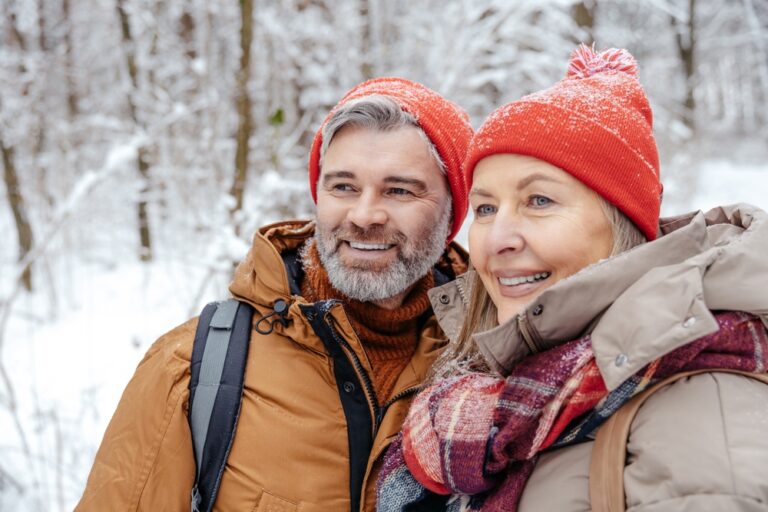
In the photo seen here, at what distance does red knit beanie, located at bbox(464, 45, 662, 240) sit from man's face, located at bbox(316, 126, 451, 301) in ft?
1.71

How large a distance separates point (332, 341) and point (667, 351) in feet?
3.61

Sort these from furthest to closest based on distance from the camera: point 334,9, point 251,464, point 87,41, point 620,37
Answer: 1. point 87,41
2. point 620,37
3. point 334,9
4. point 251,464

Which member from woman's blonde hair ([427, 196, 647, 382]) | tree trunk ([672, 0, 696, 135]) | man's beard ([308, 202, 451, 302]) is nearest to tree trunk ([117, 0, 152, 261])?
man's beard ([308, 202, 451, 302])

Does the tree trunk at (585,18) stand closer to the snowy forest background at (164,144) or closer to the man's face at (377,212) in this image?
the snowy forest background at (164,144)

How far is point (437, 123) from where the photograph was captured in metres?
2.18

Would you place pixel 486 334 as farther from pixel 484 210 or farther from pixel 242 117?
pixel 242 117

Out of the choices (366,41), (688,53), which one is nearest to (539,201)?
(366,41)

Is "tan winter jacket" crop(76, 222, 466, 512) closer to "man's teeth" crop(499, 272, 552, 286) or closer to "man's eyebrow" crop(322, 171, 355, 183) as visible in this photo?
"man's eyebrow" crop(322, 171, 355, 183)

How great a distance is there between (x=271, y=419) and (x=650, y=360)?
1.21 metres

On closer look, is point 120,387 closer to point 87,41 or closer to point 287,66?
point 287,66

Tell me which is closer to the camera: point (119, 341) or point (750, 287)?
point (750, 287)

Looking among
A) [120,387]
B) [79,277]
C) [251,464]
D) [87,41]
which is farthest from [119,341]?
[87,41]

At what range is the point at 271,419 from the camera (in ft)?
5.82

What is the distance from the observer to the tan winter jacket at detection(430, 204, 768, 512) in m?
0.92
